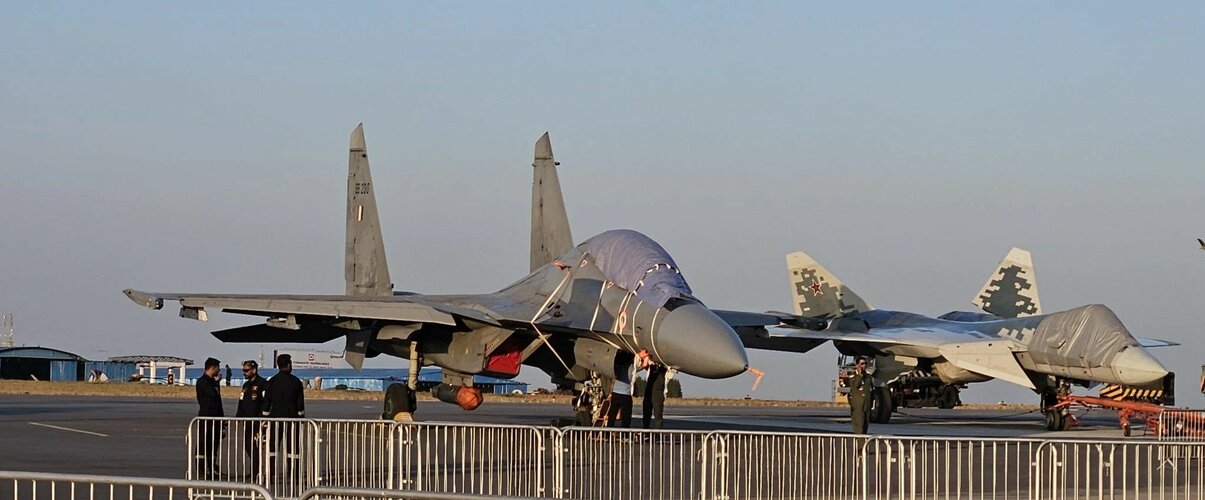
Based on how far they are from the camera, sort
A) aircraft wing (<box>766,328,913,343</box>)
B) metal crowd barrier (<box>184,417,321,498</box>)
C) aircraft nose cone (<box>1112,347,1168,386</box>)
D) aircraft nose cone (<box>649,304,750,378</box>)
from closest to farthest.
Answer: metal crowd barrier (<box>184,417,321,498</box>)
aircraft nose cone (<box>649,304,750,378</box>)
aircraft nose cone (<box>1112,347,1168,386</box>)
aircraft wing (<box>766,328,913,343</box>)

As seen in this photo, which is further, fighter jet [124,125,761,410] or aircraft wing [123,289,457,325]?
aircraft wing [123,289,457,325]

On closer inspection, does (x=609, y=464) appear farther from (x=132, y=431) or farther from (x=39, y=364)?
(x=39, y=364)

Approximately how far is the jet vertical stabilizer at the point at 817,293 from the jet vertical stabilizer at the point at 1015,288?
2.78 metres

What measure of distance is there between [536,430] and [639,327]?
588 centimetres

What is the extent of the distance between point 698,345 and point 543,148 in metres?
8.70

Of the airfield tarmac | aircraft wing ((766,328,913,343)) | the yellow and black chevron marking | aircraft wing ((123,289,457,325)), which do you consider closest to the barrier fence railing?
the airfield tarmac

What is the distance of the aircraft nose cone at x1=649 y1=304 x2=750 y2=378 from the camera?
16547 millimetres

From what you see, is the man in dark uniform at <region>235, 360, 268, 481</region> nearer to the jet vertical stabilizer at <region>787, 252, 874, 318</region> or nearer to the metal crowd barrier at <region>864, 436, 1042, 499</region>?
the metal crowd barrier at <region>864, 436, 1042, 499</region>

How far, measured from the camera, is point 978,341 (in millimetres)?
27594

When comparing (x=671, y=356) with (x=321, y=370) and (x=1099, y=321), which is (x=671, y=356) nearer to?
(x=1099, y=321)

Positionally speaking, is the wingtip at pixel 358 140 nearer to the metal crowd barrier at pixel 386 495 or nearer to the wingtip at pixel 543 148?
the wingtip at pixel 543 148

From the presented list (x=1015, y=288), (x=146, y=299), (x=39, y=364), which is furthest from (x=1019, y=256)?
(x=39, y=364)

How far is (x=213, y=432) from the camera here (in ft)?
42.5

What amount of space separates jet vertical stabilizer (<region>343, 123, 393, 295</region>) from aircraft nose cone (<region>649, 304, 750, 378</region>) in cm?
928
